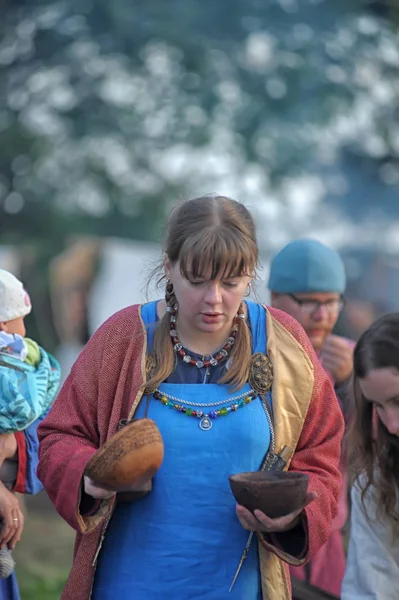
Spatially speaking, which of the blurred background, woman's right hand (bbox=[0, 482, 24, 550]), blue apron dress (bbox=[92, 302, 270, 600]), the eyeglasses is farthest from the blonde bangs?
the blurred background

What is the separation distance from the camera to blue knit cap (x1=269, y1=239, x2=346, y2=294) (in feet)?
12.0

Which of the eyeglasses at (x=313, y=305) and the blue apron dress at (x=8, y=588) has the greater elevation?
the eyeglasses at (x=313, y=305)

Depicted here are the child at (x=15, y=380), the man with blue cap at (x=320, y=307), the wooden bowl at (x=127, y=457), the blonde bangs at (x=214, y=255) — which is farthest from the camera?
the man with blue cap at (x=320, y=307)

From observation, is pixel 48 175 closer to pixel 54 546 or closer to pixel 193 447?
pixel 54 546

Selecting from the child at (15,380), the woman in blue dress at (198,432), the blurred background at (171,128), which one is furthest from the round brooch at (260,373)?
the blurred background at (171,128)

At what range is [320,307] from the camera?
11.9 ft

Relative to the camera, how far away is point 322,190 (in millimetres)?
8203

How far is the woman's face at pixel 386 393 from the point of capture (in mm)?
2633

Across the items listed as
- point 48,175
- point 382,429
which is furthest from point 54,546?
point 382,429

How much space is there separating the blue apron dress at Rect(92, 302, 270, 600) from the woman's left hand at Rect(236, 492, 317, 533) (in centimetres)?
9

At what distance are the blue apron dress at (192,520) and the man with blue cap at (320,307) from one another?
131 cm

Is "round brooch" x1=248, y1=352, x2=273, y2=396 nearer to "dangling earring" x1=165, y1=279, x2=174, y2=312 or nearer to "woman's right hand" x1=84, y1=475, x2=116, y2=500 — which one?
"dangling earring" x1=165, y1=279, x2=174, y2=312

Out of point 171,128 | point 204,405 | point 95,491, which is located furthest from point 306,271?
point 171,128

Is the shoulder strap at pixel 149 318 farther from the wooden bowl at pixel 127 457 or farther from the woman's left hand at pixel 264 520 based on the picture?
the woman's left hand at pixel 264 520
